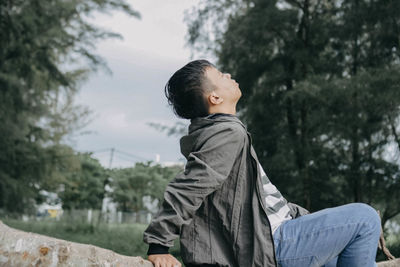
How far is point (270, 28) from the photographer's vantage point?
38.0 ft

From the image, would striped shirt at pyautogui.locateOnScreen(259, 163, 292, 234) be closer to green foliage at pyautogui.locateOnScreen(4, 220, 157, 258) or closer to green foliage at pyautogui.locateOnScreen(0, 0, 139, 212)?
green foliage at pyautogui.locateOnScreen(4, 220, 157, 258)

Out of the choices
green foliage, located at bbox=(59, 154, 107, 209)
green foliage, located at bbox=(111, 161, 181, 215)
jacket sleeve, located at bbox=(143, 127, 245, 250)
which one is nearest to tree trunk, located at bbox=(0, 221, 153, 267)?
jacket sleeve, located at bbox=(143, 127, 245, 250)

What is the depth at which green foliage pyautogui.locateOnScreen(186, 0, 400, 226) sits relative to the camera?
945cm

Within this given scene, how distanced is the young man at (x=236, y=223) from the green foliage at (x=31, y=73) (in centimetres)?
1049

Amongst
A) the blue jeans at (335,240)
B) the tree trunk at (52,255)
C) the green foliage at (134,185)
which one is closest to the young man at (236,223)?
the blue jeans at (335,240)

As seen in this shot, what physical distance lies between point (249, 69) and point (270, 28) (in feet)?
3.57

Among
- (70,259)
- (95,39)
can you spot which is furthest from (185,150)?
(95,39)

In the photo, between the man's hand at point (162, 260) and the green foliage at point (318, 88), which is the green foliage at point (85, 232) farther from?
the man's hand at point (162, 260)

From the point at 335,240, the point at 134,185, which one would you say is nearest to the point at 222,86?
the point at 335,240

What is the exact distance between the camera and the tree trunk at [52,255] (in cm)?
158

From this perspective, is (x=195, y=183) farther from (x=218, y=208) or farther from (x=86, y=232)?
(x=86, y=232)

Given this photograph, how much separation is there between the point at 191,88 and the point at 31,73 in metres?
11.4

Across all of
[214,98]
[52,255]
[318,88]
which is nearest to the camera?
[52,255]

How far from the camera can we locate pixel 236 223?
169 centimetres
